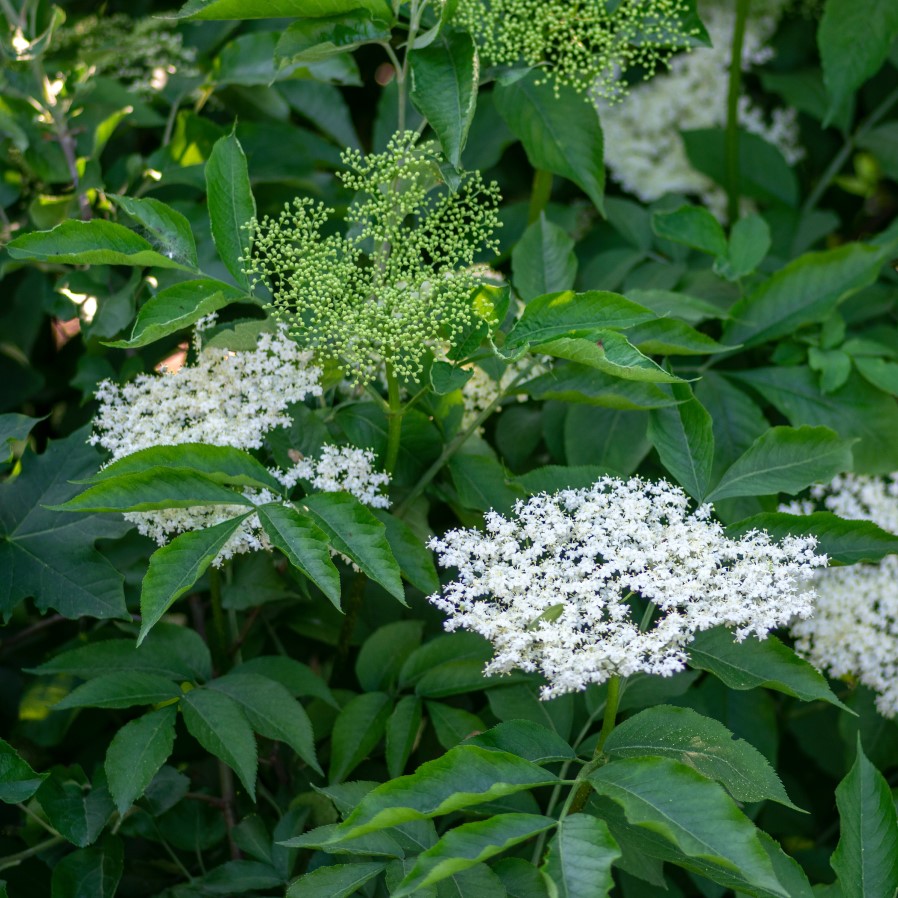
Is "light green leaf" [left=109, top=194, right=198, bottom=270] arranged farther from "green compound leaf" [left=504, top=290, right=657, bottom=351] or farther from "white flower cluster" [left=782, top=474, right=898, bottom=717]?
"white flower cluster" [left=782, top=474, right=898, bottom=717]

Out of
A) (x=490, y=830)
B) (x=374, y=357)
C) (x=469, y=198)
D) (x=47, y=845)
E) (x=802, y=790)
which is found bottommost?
(x=802, y=790)

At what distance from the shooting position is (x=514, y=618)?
1.14m

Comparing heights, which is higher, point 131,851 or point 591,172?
point 591,172

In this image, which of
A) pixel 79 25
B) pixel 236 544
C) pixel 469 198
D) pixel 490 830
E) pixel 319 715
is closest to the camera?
pixel 490 830

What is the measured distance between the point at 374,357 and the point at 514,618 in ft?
1.19

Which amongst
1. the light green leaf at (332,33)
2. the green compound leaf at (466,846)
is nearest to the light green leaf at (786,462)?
the green compound leaf at (466,846)

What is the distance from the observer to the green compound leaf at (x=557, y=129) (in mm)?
1625

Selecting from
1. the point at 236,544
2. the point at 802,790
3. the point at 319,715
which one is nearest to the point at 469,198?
the point at 236,544

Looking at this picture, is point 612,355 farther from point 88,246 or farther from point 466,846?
point 88,246

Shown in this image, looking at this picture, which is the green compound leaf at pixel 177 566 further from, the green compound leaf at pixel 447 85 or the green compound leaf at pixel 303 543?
the green compound leaf at pixel 447 85

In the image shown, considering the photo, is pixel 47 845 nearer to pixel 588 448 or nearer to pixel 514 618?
pixel 514 618

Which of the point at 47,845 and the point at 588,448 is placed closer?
the point at 47,845

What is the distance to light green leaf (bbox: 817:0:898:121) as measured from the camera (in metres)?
1.84

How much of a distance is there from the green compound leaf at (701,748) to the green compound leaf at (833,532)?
10.3 inches
